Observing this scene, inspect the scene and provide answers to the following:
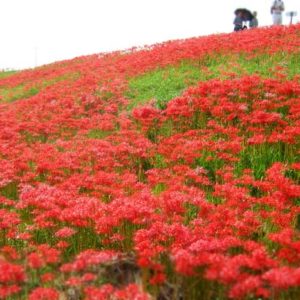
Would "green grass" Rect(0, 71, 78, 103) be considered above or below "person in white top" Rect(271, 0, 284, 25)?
below

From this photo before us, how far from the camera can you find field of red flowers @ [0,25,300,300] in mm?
4918

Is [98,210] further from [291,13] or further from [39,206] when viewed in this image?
[291,13]

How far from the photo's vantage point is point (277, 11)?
85.8ft

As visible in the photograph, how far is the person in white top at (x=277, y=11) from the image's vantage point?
25.8 m

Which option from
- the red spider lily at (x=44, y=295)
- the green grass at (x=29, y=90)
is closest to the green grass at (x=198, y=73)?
the green grass at (x=29, y=90)

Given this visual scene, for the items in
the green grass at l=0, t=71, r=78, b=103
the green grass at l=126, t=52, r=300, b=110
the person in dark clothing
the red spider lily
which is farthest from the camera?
the person in dark clothing

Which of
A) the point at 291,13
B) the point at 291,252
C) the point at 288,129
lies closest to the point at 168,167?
the point at 288,129

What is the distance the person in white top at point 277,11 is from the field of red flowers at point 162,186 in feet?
28.5

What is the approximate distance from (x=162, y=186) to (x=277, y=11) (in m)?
20.9

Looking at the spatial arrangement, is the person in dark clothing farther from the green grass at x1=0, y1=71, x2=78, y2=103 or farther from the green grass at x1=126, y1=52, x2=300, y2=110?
the green grass at x1=0, y1=71, x2=78, y2=103

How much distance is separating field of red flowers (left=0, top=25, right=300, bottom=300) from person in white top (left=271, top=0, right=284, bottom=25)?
869cm

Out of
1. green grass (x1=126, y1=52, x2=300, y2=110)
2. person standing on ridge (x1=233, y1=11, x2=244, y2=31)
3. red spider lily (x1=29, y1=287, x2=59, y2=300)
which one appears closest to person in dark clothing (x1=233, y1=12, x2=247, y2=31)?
person standing on ridge (x1=233, y1=11, x2=244, y2=31)

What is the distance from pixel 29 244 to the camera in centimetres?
644

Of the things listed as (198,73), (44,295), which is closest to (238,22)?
(198,73)
